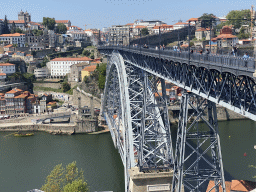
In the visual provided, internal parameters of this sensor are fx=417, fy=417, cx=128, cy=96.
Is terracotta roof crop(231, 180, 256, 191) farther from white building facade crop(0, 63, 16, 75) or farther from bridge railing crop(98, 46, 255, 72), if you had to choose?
white building facade crop(0, 63, 16, 75)

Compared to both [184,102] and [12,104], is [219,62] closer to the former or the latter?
[184,102]

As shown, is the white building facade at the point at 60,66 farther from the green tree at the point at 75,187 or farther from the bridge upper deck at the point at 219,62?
the bridge upper deck at the point at 219,62

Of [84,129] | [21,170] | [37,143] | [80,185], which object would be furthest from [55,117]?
[80,185]

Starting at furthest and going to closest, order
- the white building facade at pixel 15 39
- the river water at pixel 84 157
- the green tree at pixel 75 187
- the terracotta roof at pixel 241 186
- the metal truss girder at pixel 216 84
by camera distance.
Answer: the white building facade at pixel 15 39, the river water at pixel 84 157, the green tree at pixel 75 187, the terracotta roof at pixel 241 186, the metal truss girder at pixel 216 84

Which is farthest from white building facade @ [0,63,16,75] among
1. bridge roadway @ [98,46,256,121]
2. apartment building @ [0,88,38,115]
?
bridge roadway @ [98,46,256,121]

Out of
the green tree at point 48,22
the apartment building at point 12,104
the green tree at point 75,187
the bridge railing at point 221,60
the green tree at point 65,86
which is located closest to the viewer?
the bridge railing at point 221,60

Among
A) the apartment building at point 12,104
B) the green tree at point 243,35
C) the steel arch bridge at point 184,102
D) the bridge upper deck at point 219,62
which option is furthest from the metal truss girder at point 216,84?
the apartment building at point 12,104

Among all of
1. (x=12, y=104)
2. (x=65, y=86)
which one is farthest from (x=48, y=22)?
(x=12, y=104)

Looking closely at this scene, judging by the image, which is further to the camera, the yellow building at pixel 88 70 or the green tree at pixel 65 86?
the green tree at pixel 65 86
